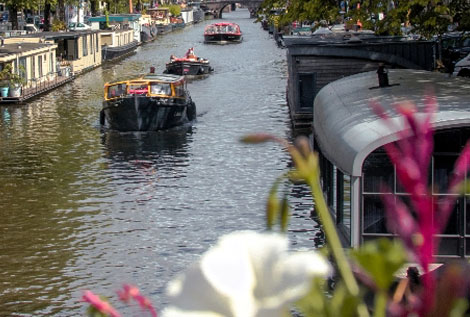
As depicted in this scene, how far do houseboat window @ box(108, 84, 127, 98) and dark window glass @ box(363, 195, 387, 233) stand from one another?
2375 centimetres

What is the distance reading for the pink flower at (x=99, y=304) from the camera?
1624 millimetres

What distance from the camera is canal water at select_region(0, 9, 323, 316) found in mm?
17172

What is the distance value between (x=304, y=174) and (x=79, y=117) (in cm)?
3734

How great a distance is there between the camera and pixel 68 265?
17875mm

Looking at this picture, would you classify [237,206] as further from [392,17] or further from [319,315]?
[319,315]

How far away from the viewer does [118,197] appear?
923 inches

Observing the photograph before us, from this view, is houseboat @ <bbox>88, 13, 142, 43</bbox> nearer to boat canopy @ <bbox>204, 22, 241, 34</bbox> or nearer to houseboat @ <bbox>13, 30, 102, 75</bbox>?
boat canopy @ <bbox>204, 22, 241, 34</bbox>

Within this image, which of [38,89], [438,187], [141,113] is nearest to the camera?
[438,187]

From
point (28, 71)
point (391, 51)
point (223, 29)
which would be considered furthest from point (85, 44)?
point (391, 51)

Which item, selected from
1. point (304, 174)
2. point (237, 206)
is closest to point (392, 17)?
point (237, 206)

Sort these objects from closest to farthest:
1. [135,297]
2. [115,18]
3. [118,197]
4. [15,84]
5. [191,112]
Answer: [135,297], [118,197], [191,112], [15,84], [115,18]

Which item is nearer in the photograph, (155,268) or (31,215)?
(155,268)

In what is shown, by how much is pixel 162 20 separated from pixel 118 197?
323ft

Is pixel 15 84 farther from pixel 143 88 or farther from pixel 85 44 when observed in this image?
pixel 85 44
